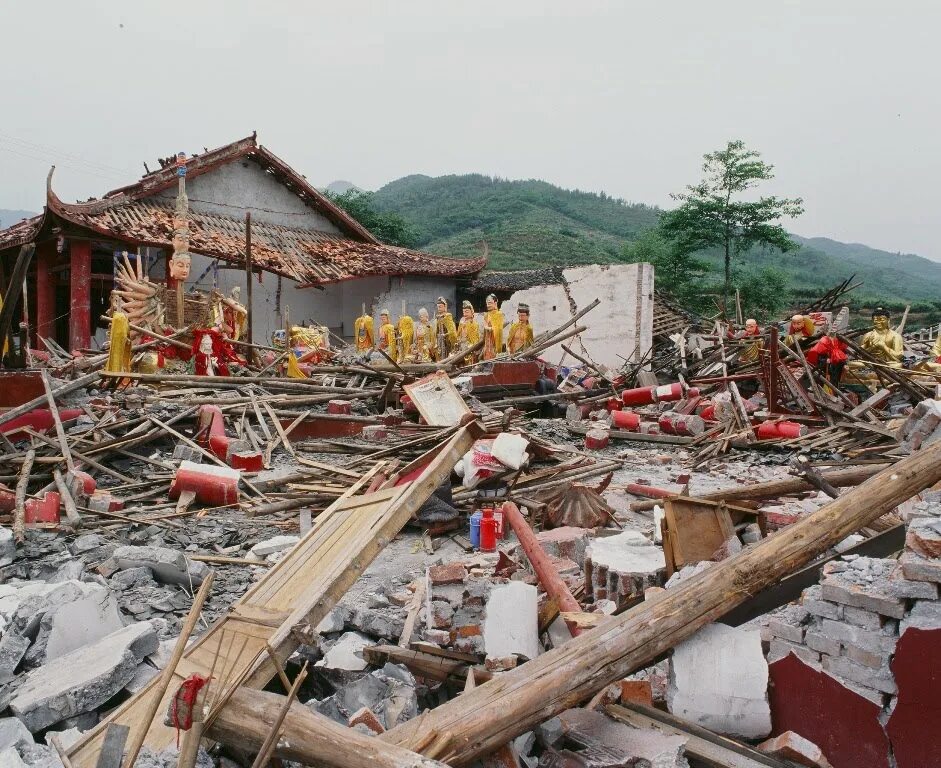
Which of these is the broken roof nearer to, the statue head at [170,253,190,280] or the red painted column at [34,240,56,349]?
the red painted column at [34,240,56,349]

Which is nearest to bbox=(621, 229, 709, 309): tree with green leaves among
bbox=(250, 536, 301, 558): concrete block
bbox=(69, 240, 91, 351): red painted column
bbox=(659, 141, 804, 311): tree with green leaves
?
bbox=(659, 141, 804, 311): tree with green leaves

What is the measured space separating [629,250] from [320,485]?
36817 mm

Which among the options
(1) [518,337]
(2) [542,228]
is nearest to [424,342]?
(1) [518,337]

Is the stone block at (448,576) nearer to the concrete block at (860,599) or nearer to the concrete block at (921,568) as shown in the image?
the concrete block at (860,599)

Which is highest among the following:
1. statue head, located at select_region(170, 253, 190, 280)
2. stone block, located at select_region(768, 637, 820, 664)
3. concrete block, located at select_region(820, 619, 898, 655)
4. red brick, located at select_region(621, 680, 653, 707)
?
statue head, located at select_region(170, 253, 190, 280)

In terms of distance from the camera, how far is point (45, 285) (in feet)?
70.1

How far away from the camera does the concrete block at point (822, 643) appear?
114 inches

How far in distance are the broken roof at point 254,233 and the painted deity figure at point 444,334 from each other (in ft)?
14.2

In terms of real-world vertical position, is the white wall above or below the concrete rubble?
above

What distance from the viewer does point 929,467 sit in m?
3.27

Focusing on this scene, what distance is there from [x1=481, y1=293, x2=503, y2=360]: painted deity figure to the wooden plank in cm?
1389

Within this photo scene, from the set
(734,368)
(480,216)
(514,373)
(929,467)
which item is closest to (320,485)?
(929,467)

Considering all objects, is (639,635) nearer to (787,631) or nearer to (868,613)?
(787,631)

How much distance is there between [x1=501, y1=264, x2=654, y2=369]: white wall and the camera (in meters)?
19.9
